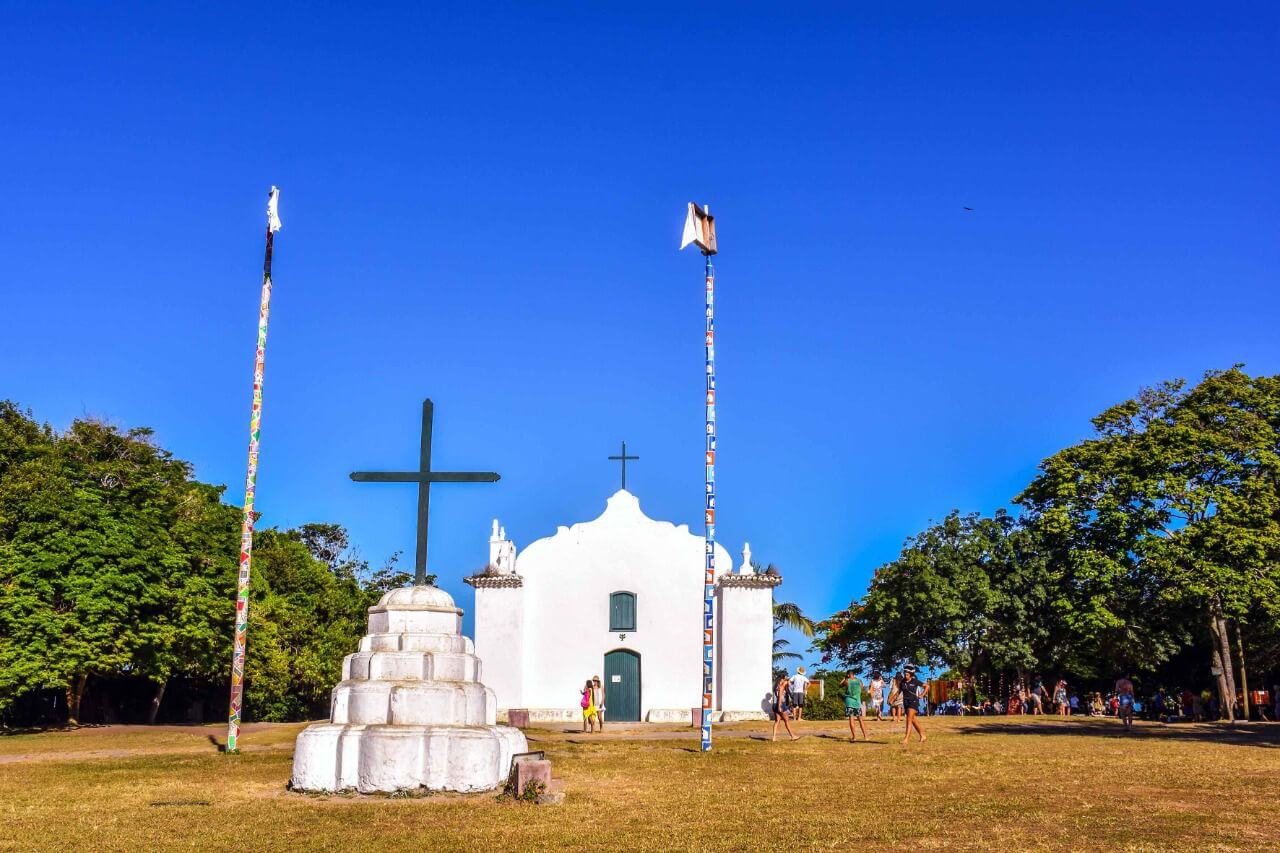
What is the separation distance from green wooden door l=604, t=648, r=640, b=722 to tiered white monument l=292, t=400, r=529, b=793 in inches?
856

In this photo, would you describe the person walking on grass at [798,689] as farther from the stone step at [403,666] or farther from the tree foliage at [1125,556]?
the stone step at [403,666]

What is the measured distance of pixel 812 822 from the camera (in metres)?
11.0

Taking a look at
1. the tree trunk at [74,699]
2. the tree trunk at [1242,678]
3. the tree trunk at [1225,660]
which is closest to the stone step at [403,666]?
Answer: the tree trunk at [74,699]

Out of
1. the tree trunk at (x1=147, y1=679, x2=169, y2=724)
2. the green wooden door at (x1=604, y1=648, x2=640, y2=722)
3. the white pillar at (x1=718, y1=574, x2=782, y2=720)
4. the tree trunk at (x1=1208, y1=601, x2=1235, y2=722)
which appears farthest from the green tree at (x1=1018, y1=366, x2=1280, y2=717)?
the tree trunk at (x1=147, y1=679, x2=169, y2=724)

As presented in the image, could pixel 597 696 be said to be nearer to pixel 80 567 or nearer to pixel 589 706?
pixel 589 706

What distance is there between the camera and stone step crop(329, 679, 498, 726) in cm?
1360

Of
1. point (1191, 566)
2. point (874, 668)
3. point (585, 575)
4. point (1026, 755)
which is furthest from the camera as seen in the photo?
point (874, 668)

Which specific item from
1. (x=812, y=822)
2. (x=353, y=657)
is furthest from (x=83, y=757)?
(x=812, y=822)

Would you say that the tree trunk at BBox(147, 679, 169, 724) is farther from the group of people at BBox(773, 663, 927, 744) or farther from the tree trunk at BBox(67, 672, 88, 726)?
the group of people at BBox(773, 663, 927, 744)

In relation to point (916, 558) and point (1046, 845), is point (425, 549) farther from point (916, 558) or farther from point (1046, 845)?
point (916, 558)

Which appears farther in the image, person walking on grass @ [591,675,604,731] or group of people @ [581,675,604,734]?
person walking on grass @ [591,675,604,731]

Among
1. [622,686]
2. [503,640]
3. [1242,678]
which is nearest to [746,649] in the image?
[622,686]

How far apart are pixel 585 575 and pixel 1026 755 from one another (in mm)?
20283

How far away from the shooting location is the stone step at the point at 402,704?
44.6 ft
